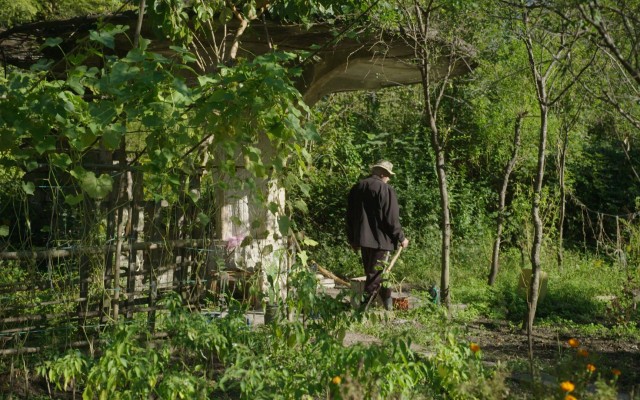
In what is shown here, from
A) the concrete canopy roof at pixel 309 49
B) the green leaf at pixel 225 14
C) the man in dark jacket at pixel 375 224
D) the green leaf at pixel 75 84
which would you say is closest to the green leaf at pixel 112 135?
the green leaf at pixel 75 84

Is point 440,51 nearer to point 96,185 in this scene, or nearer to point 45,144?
point 96,185

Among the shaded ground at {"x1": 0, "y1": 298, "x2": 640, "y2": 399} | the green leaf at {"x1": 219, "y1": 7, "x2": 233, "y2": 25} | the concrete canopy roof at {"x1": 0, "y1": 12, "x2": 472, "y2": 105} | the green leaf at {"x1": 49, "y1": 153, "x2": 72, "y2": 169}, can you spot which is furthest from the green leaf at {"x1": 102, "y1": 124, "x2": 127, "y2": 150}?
the concrete canopy roof at {"x1": 0, "y1": 12, "x2": 472, "y2": 105}

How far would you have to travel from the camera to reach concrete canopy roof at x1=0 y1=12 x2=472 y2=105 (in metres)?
7.71

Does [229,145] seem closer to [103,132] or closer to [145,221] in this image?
[103,132]

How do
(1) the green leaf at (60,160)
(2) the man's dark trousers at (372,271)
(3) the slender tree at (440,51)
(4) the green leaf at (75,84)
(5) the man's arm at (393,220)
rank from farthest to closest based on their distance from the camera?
(5) the man's arm at (393,220), (2) the man's dark trousers at (372,271), (3) the slender tree at (440,51), (1) the green leaf at (60,160), (4) the green leaf at (75,84)

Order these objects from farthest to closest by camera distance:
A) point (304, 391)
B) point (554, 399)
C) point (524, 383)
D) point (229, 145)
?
point (524, 383) → point (229, 145) → point (304, 391) → point (554, 399)

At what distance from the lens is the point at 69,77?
15.8 ft

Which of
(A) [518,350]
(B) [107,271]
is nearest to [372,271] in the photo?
(A) [518,350]

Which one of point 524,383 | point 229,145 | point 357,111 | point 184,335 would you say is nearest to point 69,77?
point 229,145

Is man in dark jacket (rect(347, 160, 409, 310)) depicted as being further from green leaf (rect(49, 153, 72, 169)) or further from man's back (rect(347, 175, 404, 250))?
green leaf (rect(49, 153, 72, 169))

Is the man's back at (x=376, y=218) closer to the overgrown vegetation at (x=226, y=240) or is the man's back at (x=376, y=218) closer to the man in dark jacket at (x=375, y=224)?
the man in dark jacket at (x=375, y=224)

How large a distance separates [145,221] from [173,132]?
1.64 m

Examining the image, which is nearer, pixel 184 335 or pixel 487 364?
pixel 184 335

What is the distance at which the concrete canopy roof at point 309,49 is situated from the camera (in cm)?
771
